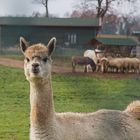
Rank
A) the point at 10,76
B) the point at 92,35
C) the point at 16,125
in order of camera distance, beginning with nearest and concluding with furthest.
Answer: the point at 16,125, the point at 10,76, the point at 92,35

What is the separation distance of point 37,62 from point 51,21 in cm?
4690

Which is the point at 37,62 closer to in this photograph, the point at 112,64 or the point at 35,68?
the point at 35,68

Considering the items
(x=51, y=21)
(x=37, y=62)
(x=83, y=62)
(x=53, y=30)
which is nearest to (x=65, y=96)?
(x=37, y=62)

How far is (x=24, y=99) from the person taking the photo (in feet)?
56.8

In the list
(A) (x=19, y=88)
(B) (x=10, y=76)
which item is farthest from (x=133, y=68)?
(A) (x=19, y=88)

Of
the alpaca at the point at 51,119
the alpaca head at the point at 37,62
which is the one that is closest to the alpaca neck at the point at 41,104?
the alpaca at the point at 51,119

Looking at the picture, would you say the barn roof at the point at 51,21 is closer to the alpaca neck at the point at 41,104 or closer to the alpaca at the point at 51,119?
the alpaca at the point at 51,119

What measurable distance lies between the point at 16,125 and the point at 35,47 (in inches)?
250

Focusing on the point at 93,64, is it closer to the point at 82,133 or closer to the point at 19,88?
the point at 19,88

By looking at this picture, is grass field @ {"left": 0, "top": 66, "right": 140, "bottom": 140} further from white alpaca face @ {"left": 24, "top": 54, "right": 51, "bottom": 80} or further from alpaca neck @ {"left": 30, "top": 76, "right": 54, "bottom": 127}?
white alpaca face @ {"left": 24, "top": 54, "right": 51, "bottom": 80}

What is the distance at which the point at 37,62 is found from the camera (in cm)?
547

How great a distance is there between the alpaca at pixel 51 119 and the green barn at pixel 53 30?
45.2 metres

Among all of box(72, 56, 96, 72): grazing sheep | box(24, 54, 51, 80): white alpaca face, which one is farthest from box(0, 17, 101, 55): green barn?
box(24, 54, 51, 80): white alpaca face

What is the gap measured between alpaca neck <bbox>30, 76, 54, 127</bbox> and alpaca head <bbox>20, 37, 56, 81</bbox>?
13 centimetres
